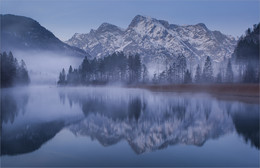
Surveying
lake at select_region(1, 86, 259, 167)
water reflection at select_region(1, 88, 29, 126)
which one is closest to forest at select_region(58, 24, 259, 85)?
water reflection at select_region(1, 88, 29, 126)

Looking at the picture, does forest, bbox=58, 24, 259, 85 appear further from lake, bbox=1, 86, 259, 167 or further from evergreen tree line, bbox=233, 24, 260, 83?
lake, bbox=1, 86, 259, 167

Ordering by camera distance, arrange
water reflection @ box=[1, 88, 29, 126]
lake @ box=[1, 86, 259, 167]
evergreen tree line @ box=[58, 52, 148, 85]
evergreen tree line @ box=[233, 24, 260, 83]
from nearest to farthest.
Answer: lake @ box=[1, 86, 259, 167]
water reflection @ box=[1, 88, 29, 126]
evergreen tree line @ box=[233, 24, 260, 83]
evergreen tree line @ box=[58, 52, 148, 85]

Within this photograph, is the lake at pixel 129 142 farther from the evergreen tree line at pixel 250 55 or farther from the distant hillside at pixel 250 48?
the distant hillside at pixel 250 48

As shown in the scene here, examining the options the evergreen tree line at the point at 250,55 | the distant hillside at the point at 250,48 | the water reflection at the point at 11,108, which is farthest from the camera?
the distant hillside at the point at 250,48

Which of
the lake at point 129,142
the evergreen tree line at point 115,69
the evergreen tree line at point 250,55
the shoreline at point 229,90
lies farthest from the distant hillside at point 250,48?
the lake at point 129,142

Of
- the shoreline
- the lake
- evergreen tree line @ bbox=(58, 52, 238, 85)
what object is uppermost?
evergreen tree line @ bbox=(58, 52, 238, 85)

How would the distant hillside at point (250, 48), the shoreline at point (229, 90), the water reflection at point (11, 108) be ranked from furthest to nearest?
the distant hillside at point (250, 48) → the shoreline at point (229, 90) → the water reflection at point (11, 108)

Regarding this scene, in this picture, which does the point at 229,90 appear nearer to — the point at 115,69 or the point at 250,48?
the point at 250,48

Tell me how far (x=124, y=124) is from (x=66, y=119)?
4.79m

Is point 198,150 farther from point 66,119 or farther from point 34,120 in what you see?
point 34,120

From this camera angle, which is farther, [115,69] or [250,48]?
[115,69]

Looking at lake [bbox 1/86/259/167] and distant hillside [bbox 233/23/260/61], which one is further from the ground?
distant hillside [bbox 233/23/260/61]

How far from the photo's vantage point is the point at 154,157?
1055 centimetres

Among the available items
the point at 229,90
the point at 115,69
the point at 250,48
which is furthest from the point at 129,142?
the point at 115,69
